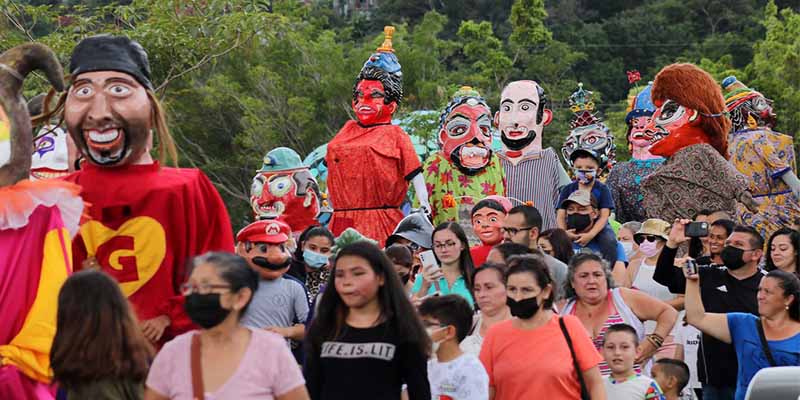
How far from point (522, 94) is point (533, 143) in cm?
47

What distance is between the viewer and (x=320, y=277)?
10.2 m

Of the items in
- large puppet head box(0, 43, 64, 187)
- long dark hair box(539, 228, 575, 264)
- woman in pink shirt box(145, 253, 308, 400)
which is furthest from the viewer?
long dark hair box(539, 228, 575, 264)

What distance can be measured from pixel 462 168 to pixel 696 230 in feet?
14.2

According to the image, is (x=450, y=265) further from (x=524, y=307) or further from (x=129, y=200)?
(x=129, y=200)

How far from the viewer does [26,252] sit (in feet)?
23.9

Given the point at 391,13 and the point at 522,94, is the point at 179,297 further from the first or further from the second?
the point at 391,13

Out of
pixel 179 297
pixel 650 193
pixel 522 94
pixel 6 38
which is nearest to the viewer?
pixel 179 297

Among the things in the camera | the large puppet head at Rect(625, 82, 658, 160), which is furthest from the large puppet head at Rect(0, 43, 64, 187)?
the large puppet head at Rect(625, 82, 658, 160)

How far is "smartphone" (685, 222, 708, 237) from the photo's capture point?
9289 mm

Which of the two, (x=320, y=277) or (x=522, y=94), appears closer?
(x=320, y=277)

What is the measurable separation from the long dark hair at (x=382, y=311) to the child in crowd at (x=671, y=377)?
3200 mm

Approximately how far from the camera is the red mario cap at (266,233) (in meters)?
9.08

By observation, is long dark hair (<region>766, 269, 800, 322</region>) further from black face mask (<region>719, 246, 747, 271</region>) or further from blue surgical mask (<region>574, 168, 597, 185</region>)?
blue surgical mask (<region>574, 168, 597, 185</region>)

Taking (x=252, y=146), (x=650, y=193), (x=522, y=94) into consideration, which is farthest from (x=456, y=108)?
(x=252, y=146)
